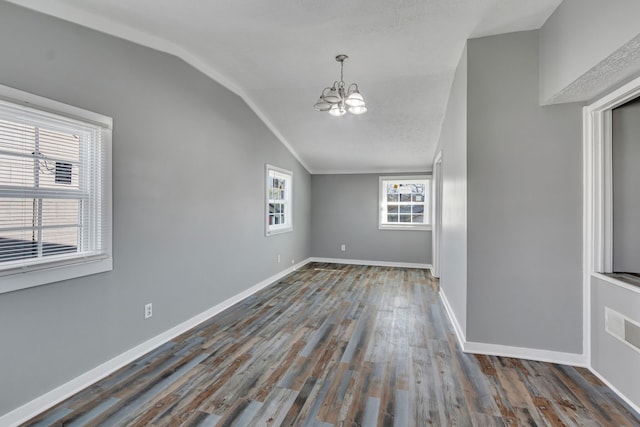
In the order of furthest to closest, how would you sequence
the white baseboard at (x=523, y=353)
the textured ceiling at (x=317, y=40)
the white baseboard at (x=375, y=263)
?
1. the white baseboard at (x=375, y=263)
2. the white baseboard at (x=523, y=353)
3. the textured ceiling at (x=317, y=40)

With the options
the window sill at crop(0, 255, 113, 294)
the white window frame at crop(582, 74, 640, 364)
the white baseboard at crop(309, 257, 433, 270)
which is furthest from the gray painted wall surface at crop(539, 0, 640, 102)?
the white baseboard at crop(309, 257, 433, 270)

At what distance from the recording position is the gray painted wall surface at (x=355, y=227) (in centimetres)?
641

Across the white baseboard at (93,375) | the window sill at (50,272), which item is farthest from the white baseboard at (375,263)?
the window sill at (50,272)

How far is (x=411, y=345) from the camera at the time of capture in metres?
2.76

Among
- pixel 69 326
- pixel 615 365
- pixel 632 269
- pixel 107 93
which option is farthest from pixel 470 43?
pixel 69 326

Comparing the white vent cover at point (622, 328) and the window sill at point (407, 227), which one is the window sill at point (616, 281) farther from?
the window sill at point (407, 227)

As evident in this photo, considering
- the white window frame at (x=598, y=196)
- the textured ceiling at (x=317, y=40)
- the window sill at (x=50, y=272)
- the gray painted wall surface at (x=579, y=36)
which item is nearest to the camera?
the gray painted wall surface at (x=579, y=36)

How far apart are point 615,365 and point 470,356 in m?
0.89

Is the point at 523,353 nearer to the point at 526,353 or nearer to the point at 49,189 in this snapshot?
the point at 526,353

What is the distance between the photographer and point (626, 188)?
2256 mm

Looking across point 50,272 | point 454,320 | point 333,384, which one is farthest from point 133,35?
point 454,320

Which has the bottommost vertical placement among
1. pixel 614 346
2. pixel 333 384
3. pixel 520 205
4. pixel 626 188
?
pixel 333 384

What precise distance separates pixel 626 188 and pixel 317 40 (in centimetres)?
263

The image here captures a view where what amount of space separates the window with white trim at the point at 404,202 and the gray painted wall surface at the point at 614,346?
4.12 meters
